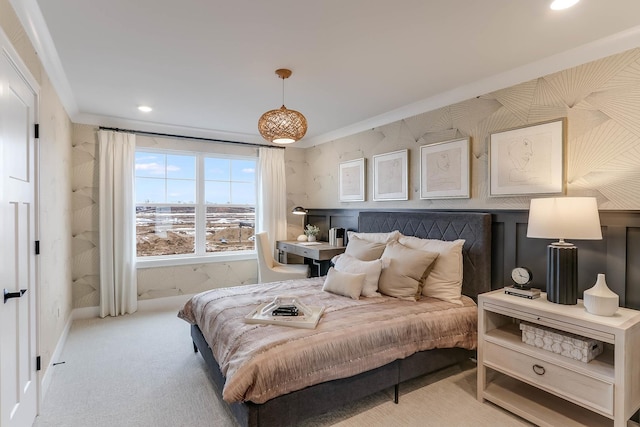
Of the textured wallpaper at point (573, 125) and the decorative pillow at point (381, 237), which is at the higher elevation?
the textured wallpaper at point (573, 125)

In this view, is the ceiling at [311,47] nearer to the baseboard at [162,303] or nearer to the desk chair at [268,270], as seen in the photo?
the desk chair at [268,270]

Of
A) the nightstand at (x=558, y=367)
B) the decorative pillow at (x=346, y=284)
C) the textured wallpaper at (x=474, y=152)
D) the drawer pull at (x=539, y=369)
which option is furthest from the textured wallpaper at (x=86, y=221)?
the drawer pull at (x=539, y=369)

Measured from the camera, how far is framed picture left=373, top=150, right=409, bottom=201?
367 cm

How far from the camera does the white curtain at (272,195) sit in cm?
504

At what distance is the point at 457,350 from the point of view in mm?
2566

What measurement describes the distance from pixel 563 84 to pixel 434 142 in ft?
3.76

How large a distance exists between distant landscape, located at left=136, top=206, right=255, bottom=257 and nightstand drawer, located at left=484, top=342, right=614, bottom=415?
12.3ft

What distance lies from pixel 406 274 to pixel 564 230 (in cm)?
116

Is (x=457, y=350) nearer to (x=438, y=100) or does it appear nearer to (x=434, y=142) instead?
(x=434, y=142)

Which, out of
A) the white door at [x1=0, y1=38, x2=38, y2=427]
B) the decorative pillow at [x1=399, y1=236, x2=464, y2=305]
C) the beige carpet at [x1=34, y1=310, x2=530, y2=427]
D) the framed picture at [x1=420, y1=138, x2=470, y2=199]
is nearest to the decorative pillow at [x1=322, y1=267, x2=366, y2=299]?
the decorative pillow at [x1=399, y1=236, x2=464, y2=305]

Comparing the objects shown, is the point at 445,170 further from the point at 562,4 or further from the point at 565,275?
the point at 562,4

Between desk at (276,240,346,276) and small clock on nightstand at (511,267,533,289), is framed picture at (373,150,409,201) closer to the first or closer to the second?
desk at (276,240,346,276)

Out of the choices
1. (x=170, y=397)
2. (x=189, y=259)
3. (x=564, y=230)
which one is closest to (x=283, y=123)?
(x=564, y=230)

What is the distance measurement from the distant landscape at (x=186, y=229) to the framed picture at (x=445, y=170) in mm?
2839
